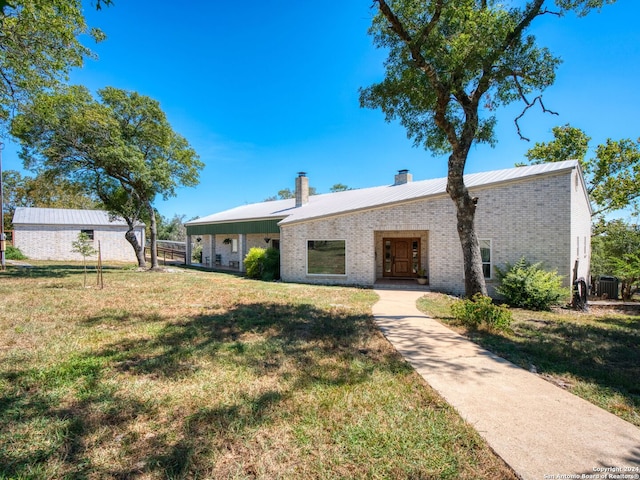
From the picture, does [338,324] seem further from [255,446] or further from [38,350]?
[38,350]

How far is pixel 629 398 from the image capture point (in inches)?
139

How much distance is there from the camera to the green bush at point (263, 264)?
54.3 ft

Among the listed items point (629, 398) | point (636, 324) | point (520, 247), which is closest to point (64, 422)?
point (629, 398)

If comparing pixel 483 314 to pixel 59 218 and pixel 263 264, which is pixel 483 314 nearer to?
pixel 263 264

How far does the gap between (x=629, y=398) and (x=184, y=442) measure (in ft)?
15.7

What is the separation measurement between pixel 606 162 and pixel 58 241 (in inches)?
1761

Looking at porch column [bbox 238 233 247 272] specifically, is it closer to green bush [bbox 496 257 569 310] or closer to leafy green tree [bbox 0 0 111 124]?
leafy green tree [bbox 0 0 111 124]

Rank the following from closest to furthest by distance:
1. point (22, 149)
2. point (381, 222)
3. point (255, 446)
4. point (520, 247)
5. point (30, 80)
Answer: point (255, 446) < point (30, 80) < point (520, 247) < point (381, 222) < point (22, 149)

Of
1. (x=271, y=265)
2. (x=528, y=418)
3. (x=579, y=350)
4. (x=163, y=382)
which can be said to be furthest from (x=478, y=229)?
(x=163, y=382)

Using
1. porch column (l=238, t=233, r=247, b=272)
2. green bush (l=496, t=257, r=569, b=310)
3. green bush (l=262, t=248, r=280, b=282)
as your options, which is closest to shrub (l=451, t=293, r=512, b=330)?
green bush (l=496, t=257, r=569, b=310)

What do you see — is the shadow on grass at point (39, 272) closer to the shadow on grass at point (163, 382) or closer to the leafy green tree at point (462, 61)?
the shadow on grass at point (163, 382)

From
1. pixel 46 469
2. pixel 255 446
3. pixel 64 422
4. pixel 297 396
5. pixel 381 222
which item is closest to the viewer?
pixel 46 469

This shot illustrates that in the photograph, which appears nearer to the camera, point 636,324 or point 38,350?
point 38,350

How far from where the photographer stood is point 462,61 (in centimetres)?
678
